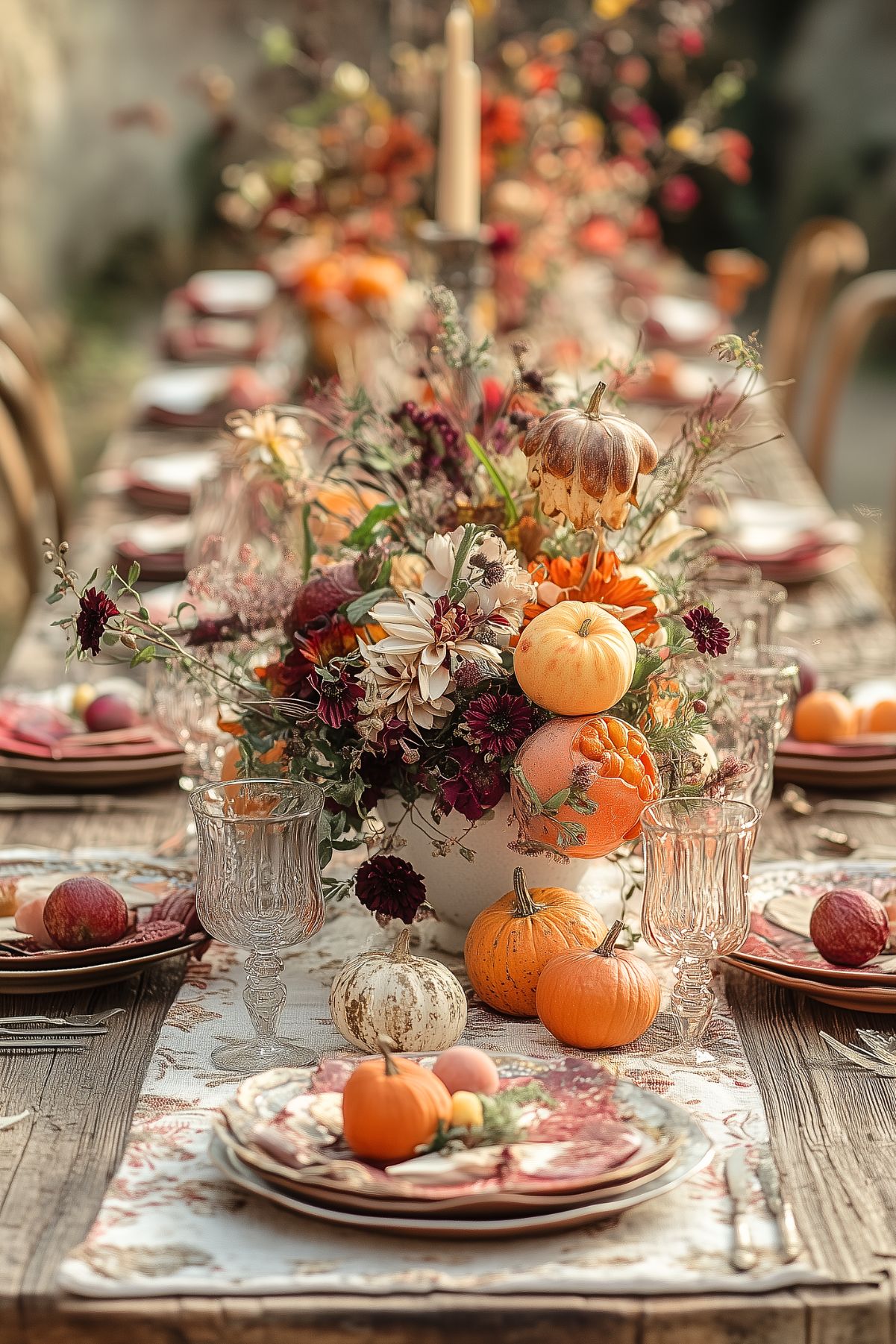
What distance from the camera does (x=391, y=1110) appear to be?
861mm

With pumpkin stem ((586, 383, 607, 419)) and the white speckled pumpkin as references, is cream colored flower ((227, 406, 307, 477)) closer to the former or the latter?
pumpkin stem ((586, 383, 607, 419))

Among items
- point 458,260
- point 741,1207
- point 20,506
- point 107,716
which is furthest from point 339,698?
point 20,506

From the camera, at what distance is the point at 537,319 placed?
3025 mm

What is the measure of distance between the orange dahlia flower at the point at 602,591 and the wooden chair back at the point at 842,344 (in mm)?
2434

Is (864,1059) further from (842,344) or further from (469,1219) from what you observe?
(842,344)

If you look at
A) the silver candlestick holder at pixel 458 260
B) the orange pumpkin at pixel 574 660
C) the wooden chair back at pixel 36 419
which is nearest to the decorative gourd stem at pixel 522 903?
the orange pumpkin at pixel 574 660

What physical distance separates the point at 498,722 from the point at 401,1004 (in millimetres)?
195

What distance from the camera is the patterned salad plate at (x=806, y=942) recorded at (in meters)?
1.12

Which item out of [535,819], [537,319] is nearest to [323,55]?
[537,319]

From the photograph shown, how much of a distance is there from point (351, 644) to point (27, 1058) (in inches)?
14.1

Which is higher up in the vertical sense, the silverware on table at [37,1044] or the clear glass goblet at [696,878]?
the clear glass goblet at [696,878]

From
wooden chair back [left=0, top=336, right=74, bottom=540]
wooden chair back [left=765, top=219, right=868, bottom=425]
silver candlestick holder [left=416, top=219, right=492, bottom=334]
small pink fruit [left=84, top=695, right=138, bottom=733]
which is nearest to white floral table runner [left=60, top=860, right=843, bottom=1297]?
small pink fruit [left=84, top=695, right=138, bottom=733]

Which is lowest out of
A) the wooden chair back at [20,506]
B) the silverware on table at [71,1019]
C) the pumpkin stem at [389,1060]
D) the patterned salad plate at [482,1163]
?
the patterned salad plate at [482,1163]

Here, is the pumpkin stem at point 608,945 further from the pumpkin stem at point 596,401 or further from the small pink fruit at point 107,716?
the small pink fruit at point 107,716
